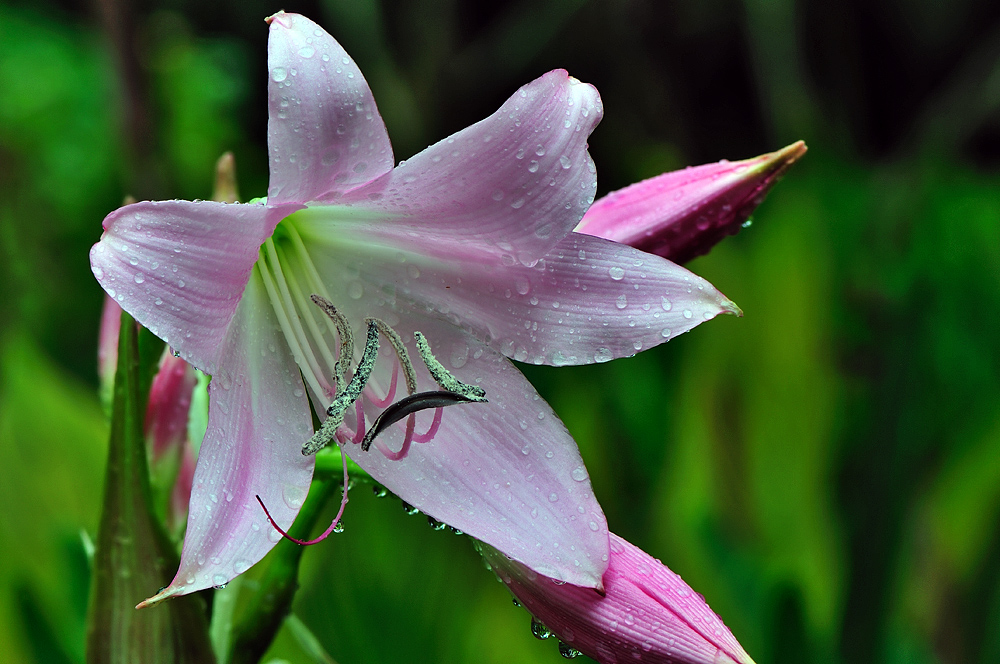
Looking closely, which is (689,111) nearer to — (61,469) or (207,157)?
(207,157)

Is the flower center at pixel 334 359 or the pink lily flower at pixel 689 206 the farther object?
the pink lily flower at pixel 689 206

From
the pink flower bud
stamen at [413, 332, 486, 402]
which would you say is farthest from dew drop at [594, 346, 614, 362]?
the pink flower bud

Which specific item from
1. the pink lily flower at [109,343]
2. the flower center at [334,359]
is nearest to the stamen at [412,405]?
the flower center at [334,359]

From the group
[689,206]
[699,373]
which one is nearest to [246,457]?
[689,206]

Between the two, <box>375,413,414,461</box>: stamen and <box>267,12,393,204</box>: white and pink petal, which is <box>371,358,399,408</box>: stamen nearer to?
<box>375,413,414,461</box>: stamen

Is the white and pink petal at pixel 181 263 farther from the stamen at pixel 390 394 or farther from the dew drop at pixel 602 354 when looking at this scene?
the dew drop at pixel 602 354

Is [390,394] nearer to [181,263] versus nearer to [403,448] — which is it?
[403,448]
